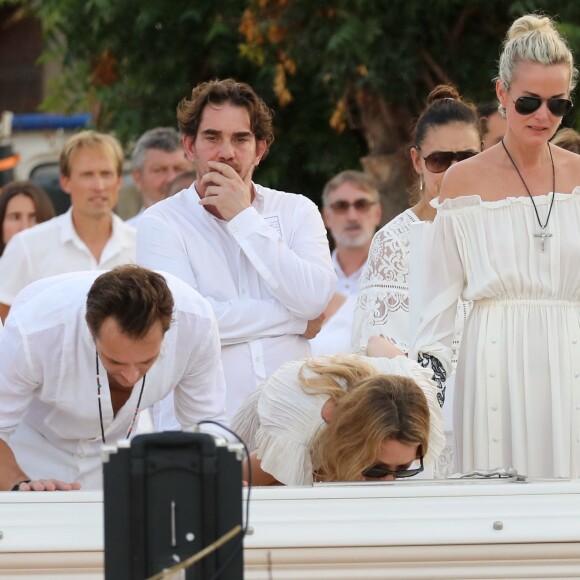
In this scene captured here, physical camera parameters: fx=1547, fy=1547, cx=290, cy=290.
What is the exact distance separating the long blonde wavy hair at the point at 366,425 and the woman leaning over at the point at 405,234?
Answer: 625mm

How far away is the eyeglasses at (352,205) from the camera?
7.44 m

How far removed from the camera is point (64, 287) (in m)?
4.31

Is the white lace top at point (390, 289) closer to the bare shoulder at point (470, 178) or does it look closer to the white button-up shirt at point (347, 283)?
the bare shoulder at point (470, 178)

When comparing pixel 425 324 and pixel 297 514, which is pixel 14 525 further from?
pixel 425 324

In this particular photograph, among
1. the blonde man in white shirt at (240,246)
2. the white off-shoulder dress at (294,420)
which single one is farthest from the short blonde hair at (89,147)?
the white off-shoulder dress at (294,420)

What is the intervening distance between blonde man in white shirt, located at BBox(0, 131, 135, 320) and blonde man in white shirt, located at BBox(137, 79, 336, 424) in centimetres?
184

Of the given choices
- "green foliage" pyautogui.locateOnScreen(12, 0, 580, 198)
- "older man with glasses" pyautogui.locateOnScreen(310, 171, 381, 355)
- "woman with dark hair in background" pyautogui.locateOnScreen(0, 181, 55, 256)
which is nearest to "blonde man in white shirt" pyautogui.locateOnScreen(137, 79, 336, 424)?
"older man with glasses" pyautogui.locateOnScreen(310, 171, 381, 355)

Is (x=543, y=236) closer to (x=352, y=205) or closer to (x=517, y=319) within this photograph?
(x=517, y=319)

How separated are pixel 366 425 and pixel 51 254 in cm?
309

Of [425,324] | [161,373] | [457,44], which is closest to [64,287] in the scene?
[161,373]

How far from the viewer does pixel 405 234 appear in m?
4.89

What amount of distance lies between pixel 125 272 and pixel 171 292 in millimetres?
168

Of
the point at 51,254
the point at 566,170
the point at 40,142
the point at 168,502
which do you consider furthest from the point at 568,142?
the point at 40,142

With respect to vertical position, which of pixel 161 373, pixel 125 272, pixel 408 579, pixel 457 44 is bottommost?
pixel 408 579
